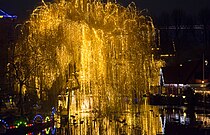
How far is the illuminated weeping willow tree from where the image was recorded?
2708 centimetres

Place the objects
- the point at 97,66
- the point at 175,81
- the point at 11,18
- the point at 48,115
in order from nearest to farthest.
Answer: the point at 48,115 < the point at 97,66 < the point at 175,81 < the point at 11,18

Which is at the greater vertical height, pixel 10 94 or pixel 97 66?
pixel 97 66

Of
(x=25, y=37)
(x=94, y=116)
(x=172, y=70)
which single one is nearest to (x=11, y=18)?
(x=172, y=70)

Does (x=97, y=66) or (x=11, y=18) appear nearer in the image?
(x=97, y=66)

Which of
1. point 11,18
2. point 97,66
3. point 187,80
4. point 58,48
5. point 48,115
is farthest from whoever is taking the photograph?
point 11,18

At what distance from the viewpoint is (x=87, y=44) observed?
27.5m

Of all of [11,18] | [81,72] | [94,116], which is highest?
[11,18]

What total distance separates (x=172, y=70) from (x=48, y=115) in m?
25.8

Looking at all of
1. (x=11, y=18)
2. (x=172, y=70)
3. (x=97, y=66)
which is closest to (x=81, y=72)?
(x=97, y=66)

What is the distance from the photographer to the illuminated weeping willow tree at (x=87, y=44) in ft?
88.8

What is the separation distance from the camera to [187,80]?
4250 cm

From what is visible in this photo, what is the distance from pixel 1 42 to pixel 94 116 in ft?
29.7

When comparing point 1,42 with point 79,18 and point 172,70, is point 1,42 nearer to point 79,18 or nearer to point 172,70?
point 79,18

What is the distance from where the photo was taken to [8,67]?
28891mm
